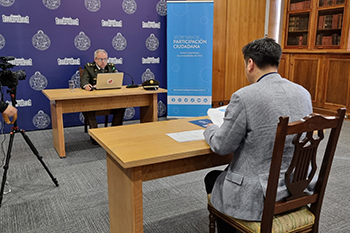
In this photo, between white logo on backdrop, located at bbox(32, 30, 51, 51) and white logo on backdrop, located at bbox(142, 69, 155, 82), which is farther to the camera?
white logo on backdrop, located at bbox(142, 69, 155, 82)

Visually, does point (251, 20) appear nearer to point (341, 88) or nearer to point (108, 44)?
point (341, 88)

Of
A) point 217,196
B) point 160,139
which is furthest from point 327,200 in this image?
point 160,139

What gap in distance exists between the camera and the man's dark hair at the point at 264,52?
1480mm

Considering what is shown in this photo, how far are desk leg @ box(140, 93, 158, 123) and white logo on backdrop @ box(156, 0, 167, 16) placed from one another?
2.23 metres

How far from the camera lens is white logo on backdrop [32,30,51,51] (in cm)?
491

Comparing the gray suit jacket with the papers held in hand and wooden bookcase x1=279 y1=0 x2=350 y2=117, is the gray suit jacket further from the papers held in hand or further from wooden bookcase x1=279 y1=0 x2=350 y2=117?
wooden bookcase x1=279 y1=0 x2=350 y2=117

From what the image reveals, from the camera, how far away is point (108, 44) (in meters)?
5.46

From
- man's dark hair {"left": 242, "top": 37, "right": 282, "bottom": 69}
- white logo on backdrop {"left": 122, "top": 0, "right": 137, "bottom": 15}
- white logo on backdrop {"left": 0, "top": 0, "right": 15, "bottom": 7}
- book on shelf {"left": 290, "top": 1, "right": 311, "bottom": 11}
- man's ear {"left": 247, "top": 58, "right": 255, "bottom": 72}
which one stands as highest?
book on shelf {"left": 290, "top": 1, "right": 311, "bottom": 11}

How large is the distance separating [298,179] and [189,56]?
4422 mm

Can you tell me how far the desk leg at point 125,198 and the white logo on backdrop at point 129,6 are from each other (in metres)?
4.24

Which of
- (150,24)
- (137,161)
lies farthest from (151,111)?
(137,161)

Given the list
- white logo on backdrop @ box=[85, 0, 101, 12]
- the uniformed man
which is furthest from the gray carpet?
white logo on backdrop @ box=[85, 0, 101, 12]

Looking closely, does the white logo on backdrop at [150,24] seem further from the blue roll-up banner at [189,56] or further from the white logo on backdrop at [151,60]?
the white logo on backdrop at [151,60]

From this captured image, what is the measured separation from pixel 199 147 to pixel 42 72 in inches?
165
